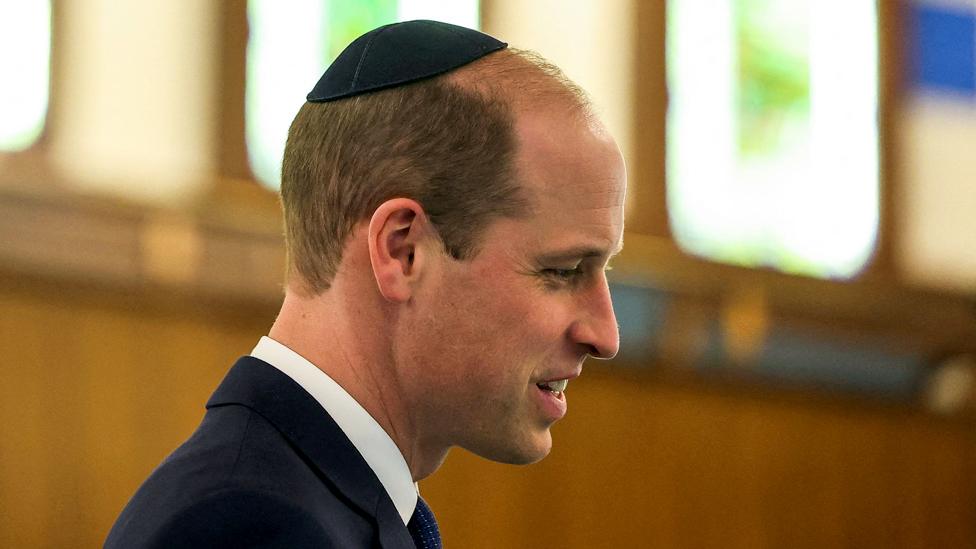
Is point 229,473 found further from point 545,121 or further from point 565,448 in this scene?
point 565,448

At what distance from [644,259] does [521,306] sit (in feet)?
12.9

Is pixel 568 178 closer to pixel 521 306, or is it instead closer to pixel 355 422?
pixel 521 306

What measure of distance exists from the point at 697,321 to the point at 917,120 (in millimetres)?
1695

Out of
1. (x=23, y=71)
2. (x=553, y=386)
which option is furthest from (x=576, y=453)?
(x=553, y=386)

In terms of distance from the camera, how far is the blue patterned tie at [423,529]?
1722 mm

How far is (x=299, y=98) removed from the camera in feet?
15.7

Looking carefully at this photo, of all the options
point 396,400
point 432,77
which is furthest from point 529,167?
point 396,400

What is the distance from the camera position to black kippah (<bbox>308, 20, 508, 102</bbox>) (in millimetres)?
1774

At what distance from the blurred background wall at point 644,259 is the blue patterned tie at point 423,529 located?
272cm

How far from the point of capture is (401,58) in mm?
1804

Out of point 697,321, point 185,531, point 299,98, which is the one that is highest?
point 299,98

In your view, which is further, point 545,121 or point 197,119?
point 197,119

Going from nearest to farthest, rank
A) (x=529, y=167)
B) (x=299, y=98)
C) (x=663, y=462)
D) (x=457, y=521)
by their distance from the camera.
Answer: (x=529, y=167) < (x=299, y=98) < (x=457, y=521) < (x=663, y=462)

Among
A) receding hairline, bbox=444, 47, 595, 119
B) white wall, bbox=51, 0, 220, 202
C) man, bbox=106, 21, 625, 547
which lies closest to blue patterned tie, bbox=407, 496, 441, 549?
man, bbox=106, 21, 625, 547
